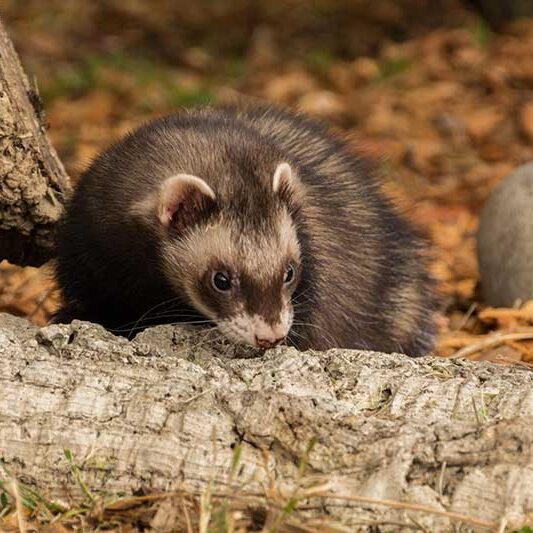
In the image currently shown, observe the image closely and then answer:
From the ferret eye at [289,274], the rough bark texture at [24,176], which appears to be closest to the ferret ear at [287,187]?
the ferret eye at [289,274]

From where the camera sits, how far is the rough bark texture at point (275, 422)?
3.52m

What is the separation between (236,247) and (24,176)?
1.29 m

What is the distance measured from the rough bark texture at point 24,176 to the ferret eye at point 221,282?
1.22m

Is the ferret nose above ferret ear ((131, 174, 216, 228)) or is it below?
below

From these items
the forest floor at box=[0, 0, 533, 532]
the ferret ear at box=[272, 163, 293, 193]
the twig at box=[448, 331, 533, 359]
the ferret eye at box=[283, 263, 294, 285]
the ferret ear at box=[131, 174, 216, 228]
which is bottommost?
the forest floor at box=[0, 0, 533, 532]

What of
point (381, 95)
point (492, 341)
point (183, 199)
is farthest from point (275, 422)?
point (381, 95)

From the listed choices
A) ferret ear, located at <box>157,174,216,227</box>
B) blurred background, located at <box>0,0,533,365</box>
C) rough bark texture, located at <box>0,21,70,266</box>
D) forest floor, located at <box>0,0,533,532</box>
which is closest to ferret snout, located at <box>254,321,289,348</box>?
ferret ear, located at <box>157,174,216,227</box>

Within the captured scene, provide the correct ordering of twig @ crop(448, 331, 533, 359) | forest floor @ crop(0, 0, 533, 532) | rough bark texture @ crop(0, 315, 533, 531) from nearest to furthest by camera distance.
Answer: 1. rough bark texture @ crop(0, 315, 533, 531)
2. twig @ crop(448, 331, 533, 359)
3. forest floor @ crop(0, 0, 533, 532)

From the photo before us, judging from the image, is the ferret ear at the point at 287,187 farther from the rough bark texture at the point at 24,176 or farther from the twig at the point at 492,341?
the twig at the point at 492,341

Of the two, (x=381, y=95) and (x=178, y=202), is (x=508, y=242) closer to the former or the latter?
(x=178, y=202)

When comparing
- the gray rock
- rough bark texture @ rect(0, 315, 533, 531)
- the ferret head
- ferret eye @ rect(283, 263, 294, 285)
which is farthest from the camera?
the gray rock

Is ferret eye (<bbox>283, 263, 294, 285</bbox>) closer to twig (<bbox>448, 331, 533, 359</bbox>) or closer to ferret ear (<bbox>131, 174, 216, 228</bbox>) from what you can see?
ferret ear (<bbox>131, 174, 216, 228</bbox>)

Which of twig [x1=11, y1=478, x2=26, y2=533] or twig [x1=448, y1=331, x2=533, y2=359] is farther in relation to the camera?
twig [x1=448, y1=331, x2=533, y2=359]

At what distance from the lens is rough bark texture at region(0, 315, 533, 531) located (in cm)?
352
